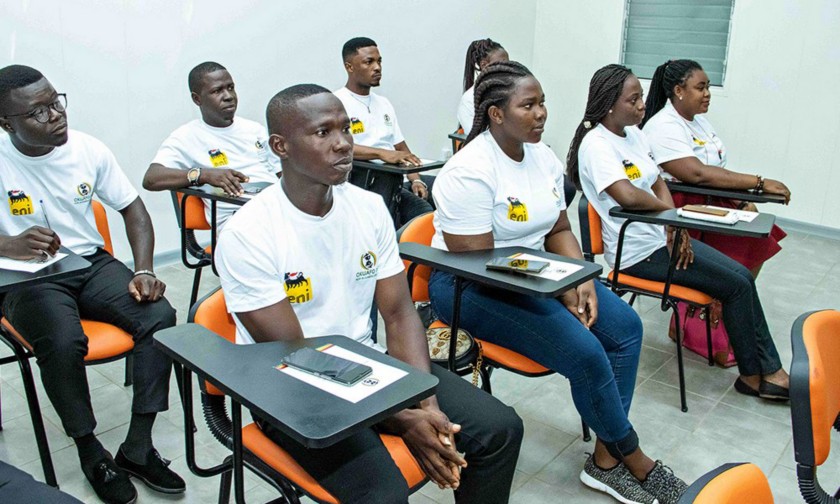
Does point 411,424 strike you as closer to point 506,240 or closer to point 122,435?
point 506,240

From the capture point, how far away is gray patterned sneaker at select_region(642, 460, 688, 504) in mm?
1976

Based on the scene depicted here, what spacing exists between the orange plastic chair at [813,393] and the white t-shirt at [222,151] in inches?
85.5

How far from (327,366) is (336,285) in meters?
0.37

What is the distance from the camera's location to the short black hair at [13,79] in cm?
208

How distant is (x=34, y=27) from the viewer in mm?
3383

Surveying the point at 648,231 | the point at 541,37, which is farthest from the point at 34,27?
the point at 541,37

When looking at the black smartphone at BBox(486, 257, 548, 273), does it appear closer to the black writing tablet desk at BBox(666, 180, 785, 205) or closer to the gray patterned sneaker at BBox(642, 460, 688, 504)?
the gray patterned sneaker at BBox(642, 460, 688, 504)

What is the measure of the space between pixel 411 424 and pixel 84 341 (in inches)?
40.4

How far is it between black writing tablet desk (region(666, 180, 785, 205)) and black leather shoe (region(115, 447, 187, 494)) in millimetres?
2215

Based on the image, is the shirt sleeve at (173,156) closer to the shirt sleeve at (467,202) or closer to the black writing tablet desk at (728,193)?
the shirt sleeve at (467,202)

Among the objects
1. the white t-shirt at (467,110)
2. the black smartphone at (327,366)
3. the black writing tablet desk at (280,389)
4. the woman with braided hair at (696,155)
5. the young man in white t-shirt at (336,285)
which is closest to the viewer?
the black writing tablet desk at (280,389)

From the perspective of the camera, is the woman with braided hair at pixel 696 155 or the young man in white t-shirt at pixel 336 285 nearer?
the young man in white t-shirt at pixel 336 285

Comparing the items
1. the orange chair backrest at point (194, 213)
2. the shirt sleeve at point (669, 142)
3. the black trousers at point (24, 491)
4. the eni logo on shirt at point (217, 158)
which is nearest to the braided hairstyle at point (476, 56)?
the shirt sleeve at point (669, 142)

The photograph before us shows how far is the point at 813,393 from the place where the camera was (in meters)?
1.26
